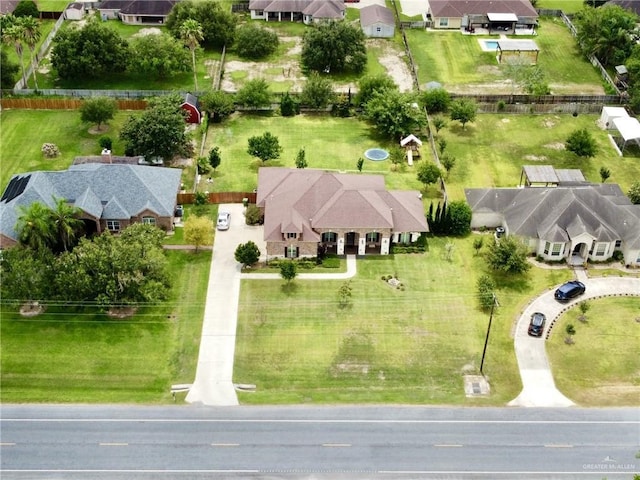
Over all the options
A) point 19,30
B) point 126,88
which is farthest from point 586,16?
point 19,30

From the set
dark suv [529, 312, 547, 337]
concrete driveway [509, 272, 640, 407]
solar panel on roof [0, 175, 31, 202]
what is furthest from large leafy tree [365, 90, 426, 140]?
solar panel on roof [0, 175, 31, 202]

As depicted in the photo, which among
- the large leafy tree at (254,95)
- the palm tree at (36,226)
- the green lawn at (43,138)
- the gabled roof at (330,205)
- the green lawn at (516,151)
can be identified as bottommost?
the green lawn at (43,138)

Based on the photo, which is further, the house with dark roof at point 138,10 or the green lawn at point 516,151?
the house with dark roof at point 138,10

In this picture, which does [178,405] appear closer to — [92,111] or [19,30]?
[92,111]

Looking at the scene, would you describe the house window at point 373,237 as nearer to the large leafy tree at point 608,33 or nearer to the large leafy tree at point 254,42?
the large leafy tree at point 254,42

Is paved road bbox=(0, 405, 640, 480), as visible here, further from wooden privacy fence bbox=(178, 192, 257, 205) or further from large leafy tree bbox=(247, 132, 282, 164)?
large leafy tree bbox=(247, 132, 282, 164)

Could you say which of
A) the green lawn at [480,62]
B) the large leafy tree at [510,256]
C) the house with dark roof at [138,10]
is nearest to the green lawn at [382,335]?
the large leafy tree at [510,256]
